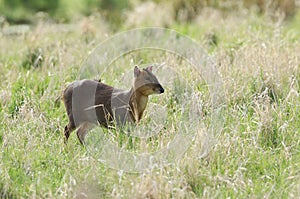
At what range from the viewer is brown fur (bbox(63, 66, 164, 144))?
501 cm

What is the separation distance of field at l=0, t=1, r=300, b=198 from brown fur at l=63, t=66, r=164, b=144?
15 cm

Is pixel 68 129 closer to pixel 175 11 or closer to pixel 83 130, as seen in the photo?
pixel 83 130

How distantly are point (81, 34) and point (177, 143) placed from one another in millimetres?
4244

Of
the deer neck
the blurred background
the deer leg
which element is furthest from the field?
the blurred background

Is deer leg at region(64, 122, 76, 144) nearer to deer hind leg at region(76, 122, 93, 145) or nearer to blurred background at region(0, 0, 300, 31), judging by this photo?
deer hind leg at region(76, 122, 93, 145)

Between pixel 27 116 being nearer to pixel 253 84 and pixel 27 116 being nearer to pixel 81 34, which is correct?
pixel 253 84

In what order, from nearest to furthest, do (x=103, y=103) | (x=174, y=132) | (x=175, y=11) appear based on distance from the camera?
1. (x=174, y=132)
2. (x=103, y=103)
3. (x=175, y=11)

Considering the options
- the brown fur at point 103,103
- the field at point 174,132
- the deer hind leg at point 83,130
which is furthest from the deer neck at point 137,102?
the deer hind leg at point 83,130

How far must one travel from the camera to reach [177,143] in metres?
4.80

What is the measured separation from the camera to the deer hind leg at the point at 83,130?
5.06 metres

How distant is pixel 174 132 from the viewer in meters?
4.96

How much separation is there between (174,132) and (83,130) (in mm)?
682

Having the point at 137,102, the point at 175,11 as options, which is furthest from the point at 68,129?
the point at 175,11

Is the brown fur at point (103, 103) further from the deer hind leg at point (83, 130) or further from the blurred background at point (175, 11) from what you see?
the blurred background at point (175, 11)
